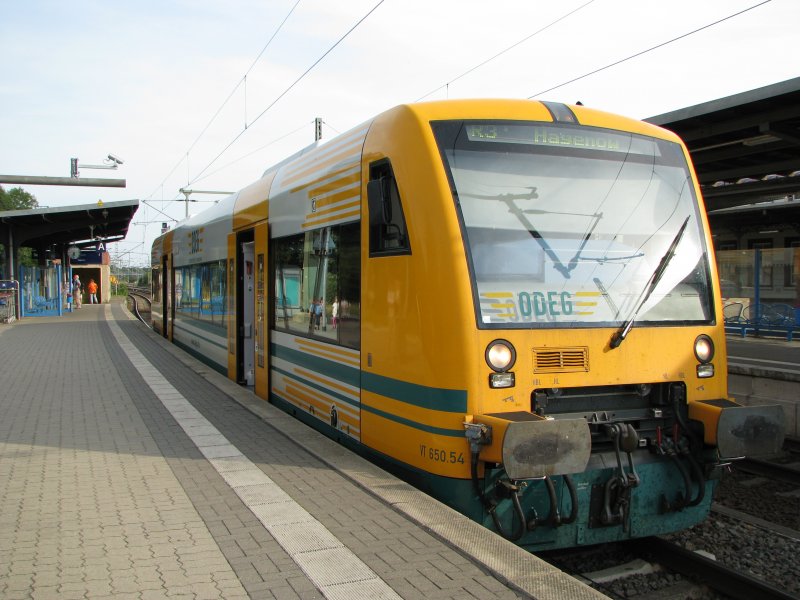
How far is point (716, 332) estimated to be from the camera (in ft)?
17.8

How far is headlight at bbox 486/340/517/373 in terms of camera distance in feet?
15.4

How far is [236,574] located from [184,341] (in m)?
13.9

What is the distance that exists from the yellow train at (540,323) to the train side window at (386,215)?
17mm

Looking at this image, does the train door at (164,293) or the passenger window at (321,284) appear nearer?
the passenger window at (321,284)

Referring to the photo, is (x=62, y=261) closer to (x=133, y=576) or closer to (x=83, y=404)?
(x=83, y=404)

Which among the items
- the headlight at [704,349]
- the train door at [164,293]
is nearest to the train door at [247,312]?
the headlight at [704,349]

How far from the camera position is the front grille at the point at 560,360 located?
4840 millimetres

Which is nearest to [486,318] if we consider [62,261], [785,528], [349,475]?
[349,475]

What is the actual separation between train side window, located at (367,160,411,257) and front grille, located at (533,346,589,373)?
1157 mm

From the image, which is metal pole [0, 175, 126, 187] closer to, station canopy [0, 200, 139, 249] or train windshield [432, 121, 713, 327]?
station canopy [0, 200, 139, 249]

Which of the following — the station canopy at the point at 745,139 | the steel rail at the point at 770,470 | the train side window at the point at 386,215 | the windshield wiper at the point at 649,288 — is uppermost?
the station canopy at the point at 745,139

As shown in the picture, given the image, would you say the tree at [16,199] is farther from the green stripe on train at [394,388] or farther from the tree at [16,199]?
the green stripe on train at [394,388]

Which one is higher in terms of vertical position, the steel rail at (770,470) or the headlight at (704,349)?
the headlight at (704,349)

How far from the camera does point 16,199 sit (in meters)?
99.8
